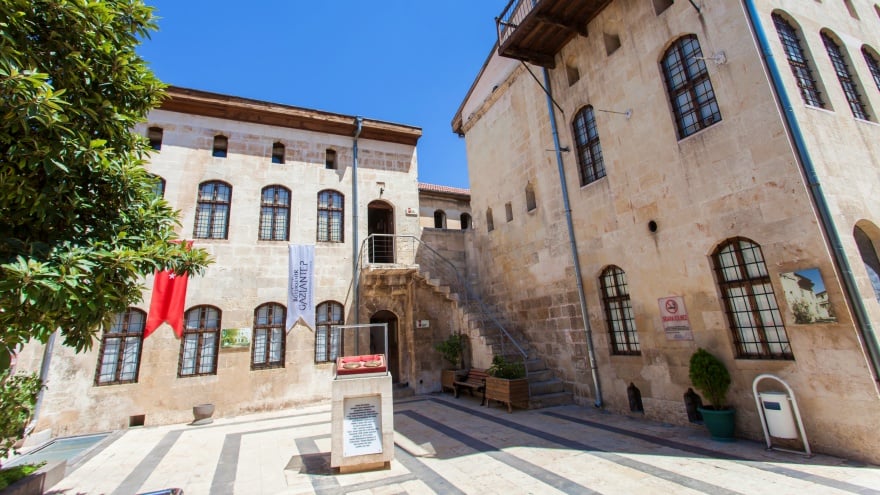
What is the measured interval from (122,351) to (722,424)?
1346 cm

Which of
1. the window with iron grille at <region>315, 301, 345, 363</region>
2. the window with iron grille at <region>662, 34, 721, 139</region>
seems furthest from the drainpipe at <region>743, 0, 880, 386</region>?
the window with iron grille at <region>315, 301, 345, 363</region>

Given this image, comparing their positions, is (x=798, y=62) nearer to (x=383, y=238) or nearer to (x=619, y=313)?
(x=619, y=313)

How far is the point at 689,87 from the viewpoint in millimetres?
7434

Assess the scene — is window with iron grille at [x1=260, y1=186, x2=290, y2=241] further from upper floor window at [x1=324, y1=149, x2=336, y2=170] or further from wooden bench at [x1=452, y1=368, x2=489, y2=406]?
wooden bench at [x1=452, y1=368, x2=489, y2=406]

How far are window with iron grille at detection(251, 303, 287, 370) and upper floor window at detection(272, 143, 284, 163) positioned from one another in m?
4.94

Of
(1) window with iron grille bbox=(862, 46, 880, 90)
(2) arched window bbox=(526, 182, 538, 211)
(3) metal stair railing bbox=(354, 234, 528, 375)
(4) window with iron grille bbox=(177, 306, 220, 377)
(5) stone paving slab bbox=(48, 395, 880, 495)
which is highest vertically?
(1) window with iron grille bbox=(862, 46, 880, 90)

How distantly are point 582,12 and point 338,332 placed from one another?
36.6ft

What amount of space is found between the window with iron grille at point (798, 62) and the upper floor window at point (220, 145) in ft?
46.3

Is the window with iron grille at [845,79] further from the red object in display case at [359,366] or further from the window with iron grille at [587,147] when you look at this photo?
Answer: the red object in display case at [359,366]

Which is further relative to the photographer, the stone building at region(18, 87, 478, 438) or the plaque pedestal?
the stone building at region(18, 87, 478, 438)

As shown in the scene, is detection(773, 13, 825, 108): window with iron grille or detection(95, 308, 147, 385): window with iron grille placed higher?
detection(773, 13, 825, 108): window with iron grille

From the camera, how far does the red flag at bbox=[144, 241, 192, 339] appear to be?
10.3 metres

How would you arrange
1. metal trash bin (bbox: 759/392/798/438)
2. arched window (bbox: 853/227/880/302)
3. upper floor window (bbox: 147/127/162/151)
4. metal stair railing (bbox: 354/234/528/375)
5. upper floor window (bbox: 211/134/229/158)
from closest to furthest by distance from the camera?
1. metal trash bin (bbox: 759/392/798/438)
2. arched window (bbox: 853/227/880/302)
3. upper floor window (bbox: 147/127/162/151)
4. upper floor window (bbox: 211/134/229/158)
5. metal stair railing (bbox: 354/234/528/375)

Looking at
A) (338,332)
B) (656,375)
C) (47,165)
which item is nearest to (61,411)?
(338,332)
